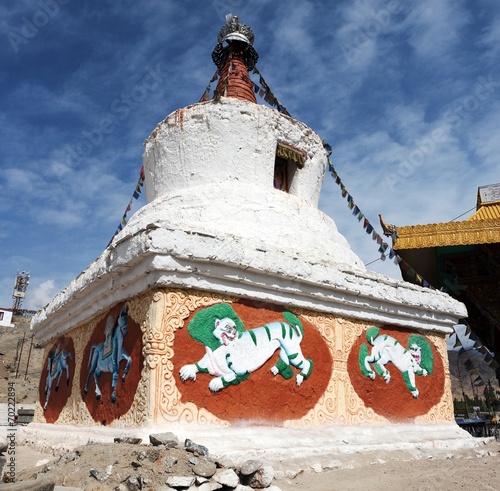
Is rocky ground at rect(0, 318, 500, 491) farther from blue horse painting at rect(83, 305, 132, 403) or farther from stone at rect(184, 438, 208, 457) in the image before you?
blue horse painting at rect(83, 305, 132, 403)

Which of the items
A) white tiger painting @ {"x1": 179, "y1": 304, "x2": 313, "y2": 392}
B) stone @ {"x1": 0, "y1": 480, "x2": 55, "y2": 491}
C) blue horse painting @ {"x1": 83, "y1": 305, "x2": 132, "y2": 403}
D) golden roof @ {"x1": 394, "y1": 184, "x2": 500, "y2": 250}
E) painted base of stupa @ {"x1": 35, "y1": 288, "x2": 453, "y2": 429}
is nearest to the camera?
stone @ {"x1": 0, "y1": 480, "x2": 55, "y2": 491}

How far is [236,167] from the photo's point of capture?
22.5 ft

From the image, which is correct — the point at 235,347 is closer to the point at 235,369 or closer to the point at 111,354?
the point at 235,369

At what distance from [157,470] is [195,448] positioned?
1.32 feet

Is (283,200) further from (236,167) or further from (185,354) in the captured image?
(185,354)

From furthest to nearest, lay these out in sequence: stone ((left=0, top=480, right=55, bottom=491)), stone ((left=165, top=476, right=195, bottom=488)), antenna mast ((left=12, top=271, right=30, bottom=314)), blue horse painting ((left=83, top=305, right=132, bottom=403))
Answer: antenna mast ((left=12, top=271, right=30, bottom=314)) < blue horse painting ((left=83, top=305, right=132, bottom=403)) < stone ((left=165, top=476, right=195, bottom=488)) < stone ((left=0, top=480, right=55, bottom=491))

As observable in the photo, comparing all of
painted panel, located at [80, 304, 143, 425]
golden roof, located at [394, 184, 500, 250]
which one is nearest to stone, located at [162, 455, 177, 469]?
painted panel, located at [80, 304, 143, 425]

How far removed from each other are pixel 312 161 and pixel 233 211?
2144 millimetres

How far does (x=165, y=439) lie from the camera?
12.3 feet

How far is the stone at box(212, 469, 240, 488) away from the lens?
339 cm

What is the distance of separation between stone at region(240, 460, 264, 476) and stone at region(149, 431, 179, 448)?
523 millimetres

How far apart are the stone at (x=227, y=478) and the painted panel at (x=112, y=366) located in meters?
1.23

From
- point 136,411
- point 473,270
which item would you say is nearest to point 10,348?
point 473,270

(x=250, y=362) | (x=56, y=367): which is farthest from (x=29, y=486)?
(x=56, y=367)
